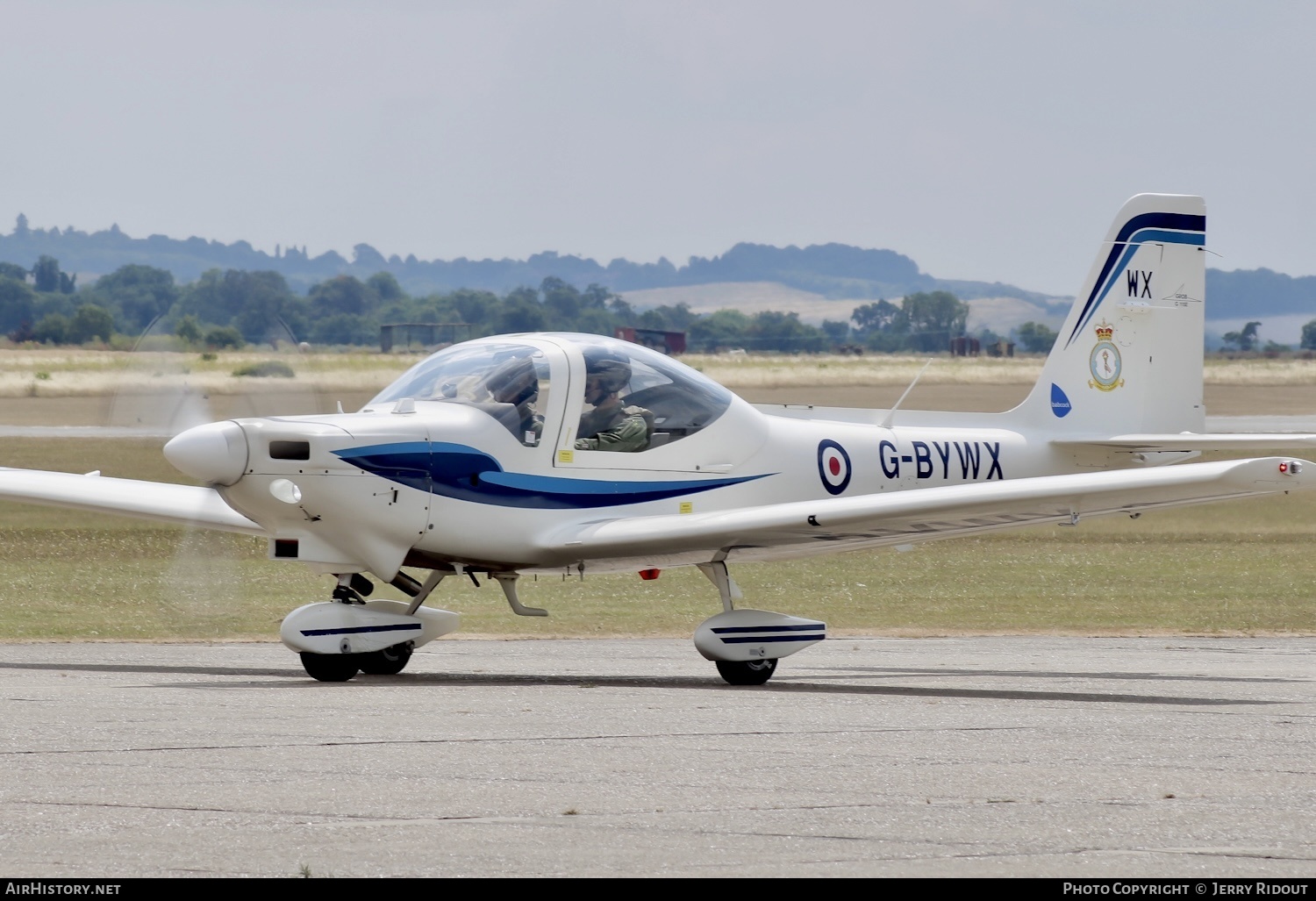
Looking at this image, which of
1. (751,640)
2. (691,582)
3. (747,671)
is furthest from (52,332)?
(751,640)

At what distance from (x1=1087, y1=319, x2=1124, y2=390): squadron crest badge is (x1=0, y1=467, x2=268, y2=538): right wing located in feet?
25.8

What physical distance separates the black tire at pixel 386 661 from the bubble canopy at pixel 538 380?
186 cm

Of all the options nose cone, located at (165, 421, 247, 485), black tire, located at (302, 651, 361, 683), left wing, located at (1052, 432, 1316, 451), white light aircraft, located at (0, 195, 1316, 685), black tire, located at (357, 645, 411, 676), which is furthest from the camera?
left wing, located at (1052, 432, 1316, 451)

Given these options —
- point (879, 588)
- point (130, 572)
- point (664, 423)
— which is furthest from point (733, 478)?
point (130, 572)

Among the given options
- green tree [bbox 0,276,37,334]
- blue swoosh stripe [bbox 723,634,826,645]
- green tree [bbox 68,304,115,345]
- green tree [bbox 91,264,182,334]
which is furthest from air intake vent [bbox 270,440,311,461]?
green tree [bbox 0,276,37,334]

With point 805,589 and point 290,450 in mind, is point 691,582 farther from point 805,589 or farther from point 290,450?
point 290,450

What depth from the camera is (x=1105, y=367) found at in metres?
16.6

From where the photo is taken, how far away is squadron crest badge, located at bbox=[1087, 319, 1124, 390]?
1659 centimetres

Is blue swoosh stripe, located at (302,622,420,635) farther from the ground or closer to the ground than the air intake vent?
closer to the ground

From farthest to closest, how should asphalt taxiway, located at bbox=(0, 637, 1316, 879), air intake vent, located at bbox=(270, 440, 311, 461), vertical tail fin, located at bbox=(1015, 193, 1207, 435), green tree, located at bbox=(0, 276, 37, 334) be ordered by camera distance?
1. green tree, located at bbox=(0, 276, 37, 334)
2. vertical tail fin, located at bbox=(1015, 193, 1207, 435)
3. air intake vent, located at bbox=(270, 440, 311, 461)
4. asphalt taxiway, located at bbox=(0, 637, 1316, 879)

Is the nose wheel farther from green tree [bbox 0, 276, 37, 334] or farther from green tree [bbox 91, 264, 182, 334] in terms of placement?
green tree [bbox 0, 276, 37, 334]

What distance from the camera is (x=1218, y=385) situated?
87.2m

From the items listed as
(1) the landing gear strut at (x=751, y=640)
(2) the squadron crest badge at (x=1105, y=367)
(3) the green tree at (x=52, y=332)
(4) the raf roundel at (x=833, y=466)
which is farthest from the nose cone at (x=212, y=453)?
(3) the green tree at (x=52, y=332)

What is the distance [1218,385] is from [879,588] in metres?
68.7
